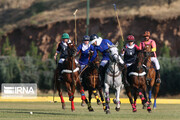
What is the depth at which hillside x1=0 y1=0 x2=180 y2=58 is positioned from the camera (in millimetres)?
60781

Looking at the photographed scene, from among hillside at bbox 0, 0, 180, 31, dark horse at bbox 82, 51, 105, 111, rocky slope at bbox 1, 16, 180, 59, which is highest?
hillside at bbox 0, 0, 180, 31

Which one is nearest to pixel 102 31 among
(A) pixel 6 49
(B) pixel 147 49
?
(A) pixel 6 49

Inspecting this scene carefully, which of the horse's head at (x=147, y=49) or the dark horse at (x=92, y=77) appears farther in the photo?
the horse's head at (x=147, y=49)

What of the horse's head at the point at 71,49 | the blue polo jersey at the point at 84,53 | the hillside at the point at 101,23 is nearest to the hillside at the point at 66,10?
the hillside at the point at 101,23

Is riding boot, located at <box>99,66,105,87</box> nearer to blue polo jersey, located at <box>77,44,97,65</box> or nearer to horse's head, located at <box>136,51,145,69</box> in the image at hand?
horse's head, located at <box>136,51,145,69</box>

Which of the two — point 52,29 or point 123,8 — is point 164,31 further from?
point 52,29

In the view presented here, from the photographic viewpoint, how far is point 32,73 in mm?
49844

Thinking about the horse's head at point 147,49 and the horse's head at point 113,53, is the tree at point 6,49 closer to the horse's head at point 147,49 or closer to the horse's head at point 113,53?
the horse's head at point 147,49

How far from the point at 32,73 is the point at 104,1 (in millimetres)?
24662

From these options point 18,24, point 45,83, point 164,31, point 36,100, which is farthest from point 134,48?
point 18,24

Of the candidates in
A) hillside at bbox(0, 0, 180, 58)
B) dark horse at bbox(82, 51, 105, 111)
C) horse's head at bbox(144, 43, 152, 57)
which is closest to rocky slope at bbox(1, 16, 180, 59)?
hillside at bbox(0, 0, 180, 58)

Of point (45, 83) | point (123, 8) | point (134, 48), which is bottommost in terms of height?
point (45, 83)

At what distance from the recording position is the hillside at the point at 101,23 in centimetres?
6078

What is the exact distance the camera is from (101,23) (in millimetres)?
64250
